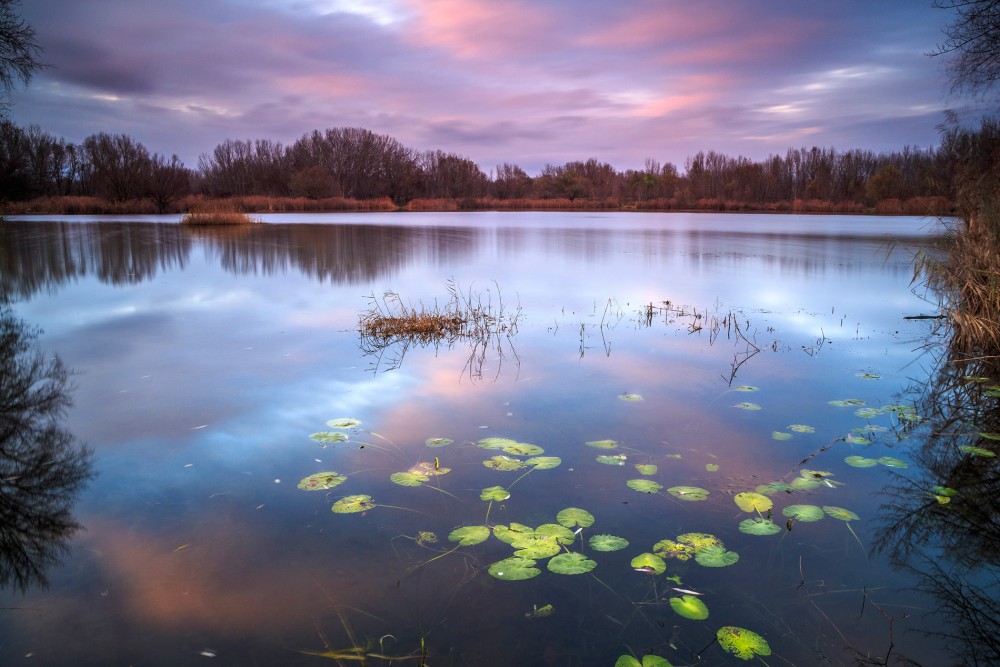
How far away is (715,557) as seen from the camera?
8.52 feet

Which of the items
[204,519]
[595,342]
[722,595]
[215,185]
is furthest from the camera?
[215,185]

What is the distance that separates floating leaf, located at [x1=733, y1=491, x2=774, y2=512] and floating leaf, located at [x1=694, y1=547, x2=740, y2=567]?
467mm

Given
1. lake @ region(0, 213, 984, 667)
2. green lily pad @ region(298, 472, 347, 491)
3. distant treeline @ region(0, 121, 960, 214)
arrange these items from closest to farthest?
lake @ region(0, 213, 984, 667), green lily pad @ region(298, 472, 347, 491), distant treeline @ region(0, 121, 960, 214)

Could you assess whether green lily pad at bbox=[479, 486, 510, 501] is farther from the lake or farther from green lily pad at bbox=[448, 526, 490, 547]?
green lily pad at bbox=[448, 526, 490, 547]

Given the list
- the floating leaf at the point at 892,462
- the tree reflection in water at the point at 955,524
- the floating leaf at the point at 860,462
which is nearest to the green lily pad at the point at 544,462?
the tree reflection in water at the point at 955,524

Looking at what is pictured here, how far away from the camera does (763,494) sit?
320 centimetres

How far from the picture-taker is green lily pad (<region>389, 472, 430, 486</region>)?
3340 mm

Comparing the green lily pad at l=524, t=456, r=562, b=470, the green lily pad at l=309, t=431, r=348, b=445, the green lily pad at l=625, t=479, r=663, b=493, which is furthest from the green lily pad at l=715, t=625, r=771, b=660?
the green lily pad at l=309, t=431, r=348, b=445

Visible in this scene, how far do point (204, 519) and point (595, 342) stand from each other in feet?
15.9

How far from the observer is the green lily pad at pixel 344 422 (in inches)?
168

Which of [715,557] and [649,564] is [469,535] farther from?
[715,557]

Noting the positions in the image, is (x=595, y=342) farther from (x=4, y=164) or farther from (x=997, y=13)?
(x=4, y=164)

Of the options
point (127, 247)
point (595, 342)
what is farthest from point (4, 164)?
point (595, 342)

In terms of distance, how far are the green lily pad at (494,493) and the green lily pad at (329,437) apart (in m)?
1.23
